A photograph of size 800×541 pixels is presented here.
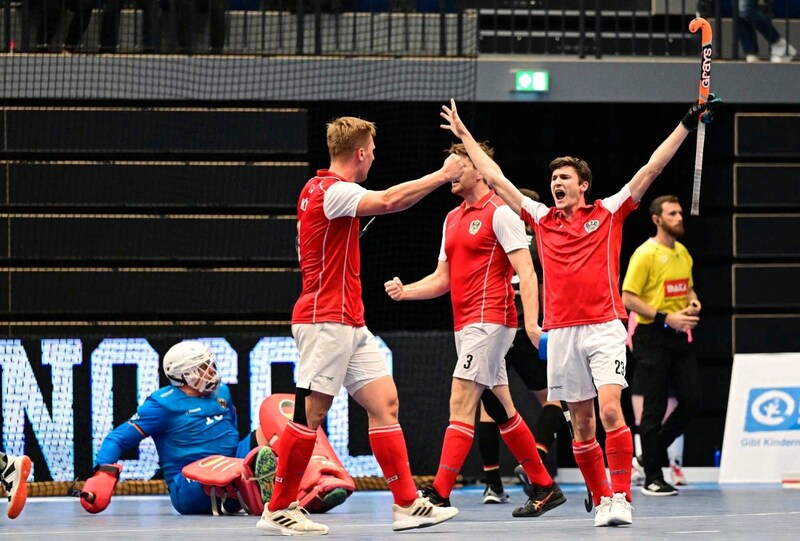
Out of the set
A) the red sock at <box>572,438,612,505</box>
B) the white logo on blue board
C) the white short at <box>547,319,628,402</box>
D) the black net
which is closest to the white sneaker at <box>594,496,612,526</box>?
the red sock at <box>572,438,612,505</box>

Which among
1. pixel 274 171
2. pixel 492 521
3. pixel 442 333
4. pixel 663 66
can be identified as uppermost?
pixel 663 66

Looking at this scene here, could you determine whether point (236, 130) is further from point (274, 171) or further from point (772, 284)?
point (772, 284)

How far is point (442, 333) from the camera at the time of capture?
11266 mm

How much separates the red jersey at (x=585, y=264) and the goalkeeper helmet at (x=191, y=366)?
2376mm

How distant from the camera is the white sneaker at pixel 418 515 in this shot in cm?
684

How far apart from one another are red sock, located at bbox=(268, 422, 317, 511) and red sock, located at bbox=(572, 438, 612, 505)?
4.89ft

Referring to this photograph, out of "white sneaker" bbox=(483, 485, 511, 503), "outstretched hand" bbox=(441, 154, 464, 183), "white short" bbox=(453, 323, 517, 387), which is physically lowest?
"white sneaker" bbox=(483, 485, 511, 503)

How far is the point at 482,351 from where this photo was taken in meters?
7.85

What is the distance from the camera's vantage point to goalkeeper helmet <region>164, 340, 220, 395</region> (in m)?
8.71

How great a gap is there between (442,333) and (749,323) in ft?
11.2

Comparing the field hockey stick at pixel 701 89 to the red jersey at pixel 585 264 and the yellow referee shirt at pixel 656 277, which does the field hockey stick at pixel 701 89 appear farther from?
the yellow referee shirt at pixel 656 277

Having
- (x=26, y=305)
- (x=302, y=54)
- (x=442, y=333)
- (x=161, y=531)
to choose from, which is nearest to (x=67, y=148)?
(x=26, y=305)

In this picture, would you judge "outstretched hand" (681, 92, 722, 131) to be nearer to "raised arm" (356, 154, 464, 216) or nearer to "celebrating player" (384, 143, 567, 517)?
"celebrating player" (384, 143, 567, 517)

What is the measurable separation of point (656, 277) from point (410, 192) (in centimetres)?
413
